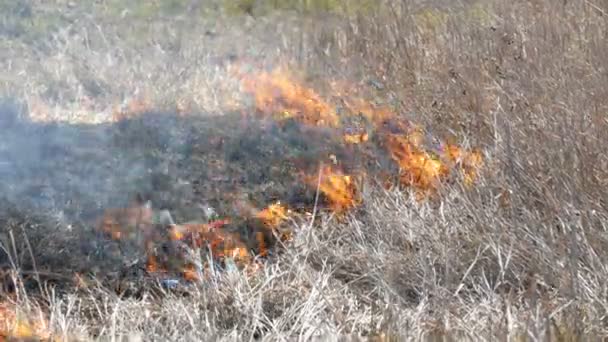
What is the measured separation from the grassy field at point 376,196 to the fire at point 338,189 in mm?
156

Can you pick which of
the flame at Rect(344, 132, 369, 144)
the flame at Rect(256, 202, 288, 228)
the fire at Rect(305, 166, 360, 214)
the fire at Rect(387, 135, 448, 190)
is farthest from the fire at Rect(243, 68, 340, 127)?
the flame at Rect(256, 202, 288, 228)

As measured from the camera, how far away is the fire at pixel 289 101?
25.4 feet

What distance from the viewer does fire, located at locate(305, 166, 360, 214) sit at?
20.5 ft

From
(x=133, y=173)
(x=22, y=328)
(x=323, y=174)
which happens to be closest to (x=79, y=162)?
(x=133, y=173)

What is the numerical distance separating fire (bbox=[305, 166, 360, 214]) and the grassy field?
156mm

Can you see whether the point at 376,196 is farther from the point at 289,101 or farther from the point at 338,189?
the point at 289,101

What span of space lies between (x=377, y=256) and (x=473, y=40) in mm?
2065

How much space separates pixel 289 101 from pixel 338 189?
1821mm

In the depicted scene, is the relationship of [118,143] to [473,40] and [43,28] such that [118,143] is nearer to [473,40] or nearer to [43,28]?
[473,40]

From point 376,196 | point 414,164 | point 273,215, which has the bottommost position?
point 273,215

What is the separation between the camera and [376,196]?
19.0ft

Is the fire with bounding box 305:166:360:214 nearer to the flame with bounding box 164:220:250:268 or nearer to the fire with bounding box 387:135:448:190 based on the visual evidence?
the fire with bounding box 387:135:448:190

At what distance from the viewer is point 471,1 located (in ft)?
23.1

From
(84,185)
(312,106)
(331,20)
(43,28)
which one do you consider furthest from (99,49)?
(84,185)
